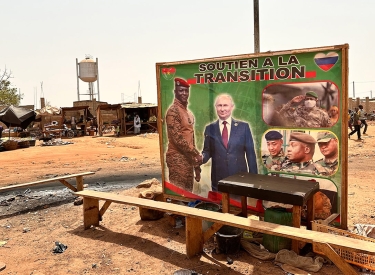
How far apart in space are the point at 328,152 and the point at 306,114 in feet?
2.20

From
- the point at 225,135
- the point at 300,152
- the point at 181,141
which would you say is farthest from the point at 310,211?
the point at 181,141

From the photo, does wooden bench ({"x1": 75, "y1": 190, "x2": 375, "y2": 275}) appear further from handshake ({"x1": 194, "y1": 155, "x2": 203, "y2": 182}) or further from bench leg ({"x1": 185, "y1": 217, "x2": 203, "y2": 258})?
handshake ({"x1": 194, "y1": 155, "x2": 203, "y2": 182})

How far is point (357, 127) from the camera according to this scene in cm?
1872

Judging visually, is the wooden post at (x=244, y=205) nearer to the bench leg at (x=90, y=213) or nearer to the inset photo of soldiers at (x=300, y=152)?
the inset photo of soldiers at (x=300, y=152)

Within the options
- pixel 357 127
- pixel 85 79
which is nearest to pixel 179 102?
pixel 357 127

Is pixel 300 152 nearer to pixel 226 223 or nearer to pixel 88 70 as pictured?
pixel 226 223

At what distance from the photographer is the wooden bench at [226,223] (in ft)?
12.6

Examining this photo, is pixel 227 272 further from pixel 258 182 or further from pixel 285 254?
pixel 258 182

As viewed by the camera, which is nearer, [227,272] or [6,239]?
[227,272]

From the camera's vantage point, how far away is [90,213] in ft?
21.5

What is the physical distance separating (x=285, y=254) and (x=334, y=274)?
0.67 metres

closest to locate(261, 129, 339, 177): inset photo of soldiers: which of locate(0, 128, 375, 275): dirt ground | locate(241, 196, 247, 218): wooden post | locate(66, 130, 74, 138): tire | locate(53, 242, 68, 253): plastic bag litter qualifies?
locate(241, 196, 247, 218): wooden post

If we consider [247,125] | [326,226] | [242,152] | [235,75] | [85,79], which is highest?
[85,79]

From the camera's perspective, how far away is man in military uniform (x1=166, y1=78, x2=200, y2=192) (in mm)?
6520
